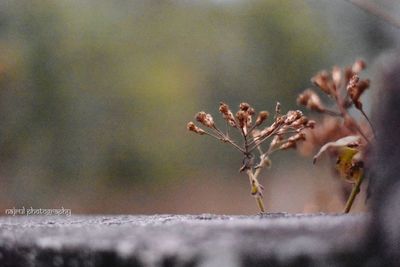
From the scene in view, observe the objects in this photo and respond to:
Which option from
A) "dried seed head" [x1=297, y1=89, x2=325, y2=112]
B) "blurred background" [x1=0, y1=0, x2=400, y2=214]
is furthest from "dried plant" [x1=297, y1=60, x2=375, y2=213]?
"blurred background" [x1=0, y1=0, x2=400, y2=214]

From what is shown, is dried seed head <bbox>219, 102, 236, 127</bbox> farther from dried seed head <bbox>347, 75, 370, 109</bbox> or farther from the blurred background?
the blurred background

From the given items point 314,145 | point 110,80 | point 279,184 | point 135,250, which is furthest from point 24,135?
point 135,250

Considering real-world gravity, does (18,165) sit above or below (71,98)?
below

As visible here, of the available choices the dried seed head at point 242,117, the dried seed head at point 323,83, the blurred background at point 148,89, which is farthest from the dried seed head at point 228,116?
the blurred background at point 148,89

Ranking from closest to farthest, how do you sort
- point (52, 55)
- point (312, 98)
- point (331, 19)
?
point (312, 98), point (331, 19), point (52, 55)

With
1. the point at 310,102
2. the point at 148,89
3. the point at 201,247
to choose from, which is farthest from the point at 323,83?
the point at 148,89

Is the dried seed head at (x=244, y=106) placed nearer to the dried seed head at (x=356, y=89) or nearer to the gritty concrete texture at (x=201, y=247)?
the dried seed head at (x=356, y=89)

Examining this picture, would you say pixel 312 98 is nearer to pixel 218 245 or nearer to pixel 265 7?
pixel 218 245

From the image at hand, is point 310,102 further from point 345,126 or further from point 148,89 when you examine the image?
point 148,89
